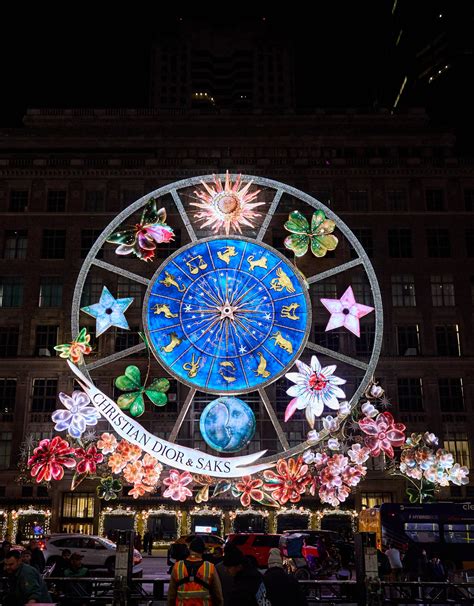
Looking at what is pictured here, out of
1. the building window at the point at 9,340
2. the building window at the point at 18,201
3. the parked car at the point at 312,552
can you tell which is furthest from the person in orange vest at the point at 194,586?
the building window at the point at 18,201

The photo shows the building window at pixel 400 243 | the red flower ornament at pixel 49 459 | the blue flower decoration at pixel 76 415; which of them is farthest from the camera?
the building window at pixel 400 243

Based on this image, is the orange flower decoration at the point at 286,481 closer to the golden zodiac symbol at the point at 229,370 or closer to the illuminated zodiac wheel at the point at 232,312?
the illuminated zodiac wheel at the point at 232,312

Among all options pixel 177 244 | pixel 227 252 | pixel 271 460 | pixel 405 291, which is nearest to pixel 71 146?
pixel 177 244

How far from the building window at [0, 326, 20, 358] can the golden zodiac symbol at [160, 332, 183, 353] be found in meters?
31.3

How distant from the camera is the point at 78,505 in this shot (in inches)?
1930

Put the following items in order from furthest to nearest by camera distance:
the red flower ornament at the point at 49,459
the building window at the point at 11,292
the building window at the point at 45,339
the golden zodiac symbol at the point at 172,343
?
the building window at the point at 11,292
the building window at the point at 45,339
the golden zodiac symbol at the point at 172,343
the red flower ornament at the point at 49,459

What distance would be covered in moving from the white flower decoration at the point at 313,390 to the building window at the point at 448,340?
30.7 meters

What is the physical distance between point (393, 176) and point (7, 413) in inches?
1364

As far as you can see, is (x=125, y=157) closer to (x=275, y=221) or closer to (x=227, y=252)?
(x=275, y=221)

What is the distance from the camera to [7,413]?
5025 centimetres

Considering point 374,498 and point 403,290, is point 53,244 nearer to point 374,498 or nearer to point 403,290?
point 403,290

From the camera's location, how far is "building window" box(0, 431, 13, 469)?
4962cm

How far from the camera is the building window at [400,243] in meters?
54.7

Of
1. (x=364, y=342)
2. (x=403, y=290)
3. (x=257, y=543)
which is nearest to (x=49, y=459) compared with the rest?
(x=257, y=543)
